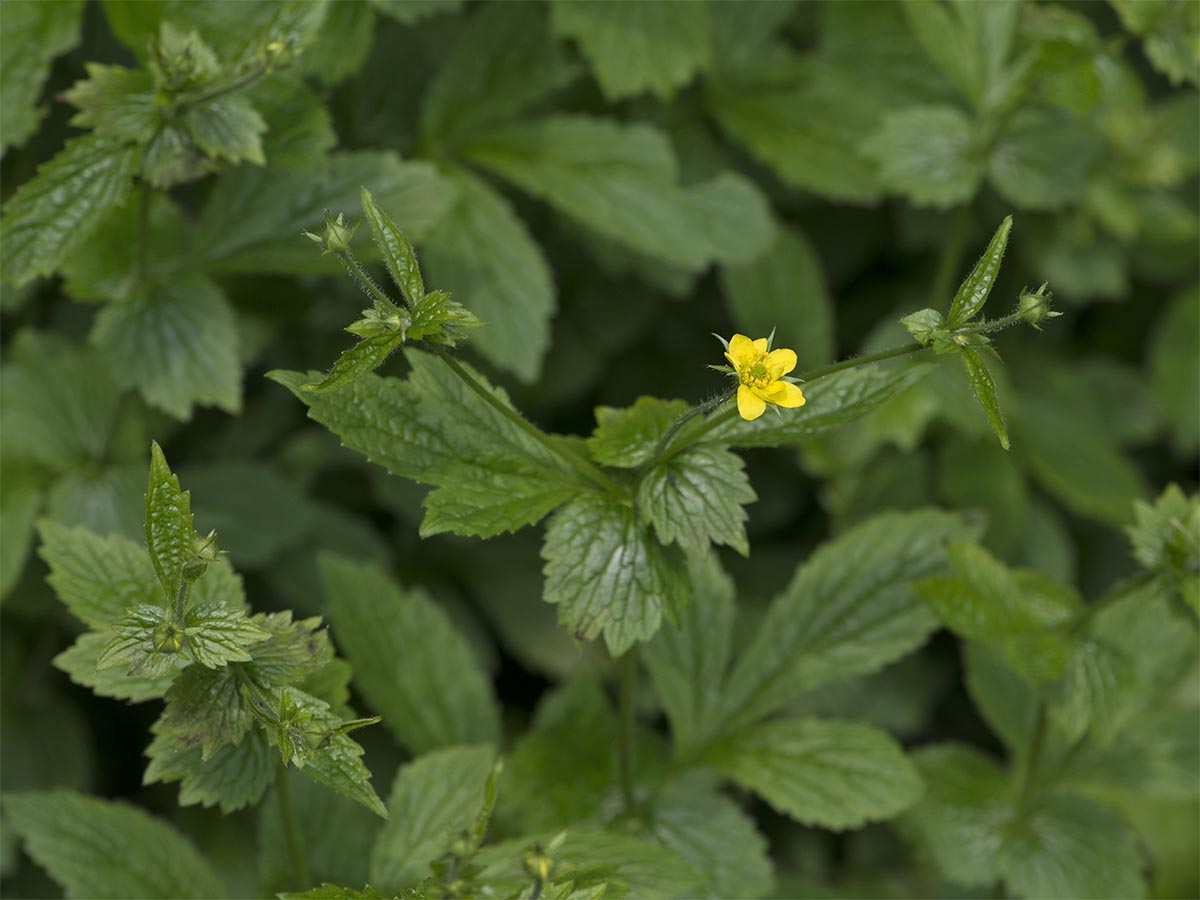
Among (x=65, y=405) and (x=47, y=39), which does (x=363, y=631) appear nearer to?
(x=65, y=405)

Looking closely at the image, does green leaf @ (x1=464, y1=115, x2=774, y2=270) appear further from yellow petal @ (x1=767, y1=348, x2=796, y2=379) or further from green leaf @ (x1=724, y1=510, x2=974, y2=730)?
yellow petal @ (x1=767, y1=348, x2=796, y2=379)

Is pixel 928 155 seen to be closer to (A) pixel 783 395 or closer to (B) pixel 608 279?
(B) pixel 608 279

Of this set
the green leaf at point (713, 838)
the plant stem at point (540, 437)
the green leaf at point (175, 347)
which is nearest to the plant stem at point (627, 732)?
the green leaf at point (713, 838)

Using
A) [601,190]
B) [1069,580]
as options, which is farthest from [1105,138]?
[601,190]

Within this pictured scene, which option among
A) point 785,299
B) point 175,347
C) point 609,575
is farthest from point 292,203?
point 785,299

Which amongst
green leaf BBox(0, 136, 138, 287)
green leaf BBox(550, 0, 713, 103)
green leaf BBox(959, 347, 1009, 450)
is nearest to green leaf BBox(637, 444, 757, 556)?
green leaf BBox(959, 347, 1009, 450)

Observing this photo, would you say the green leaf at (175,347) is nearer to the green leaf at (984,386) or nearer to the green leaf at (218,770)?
the green leaf at (218,770)
